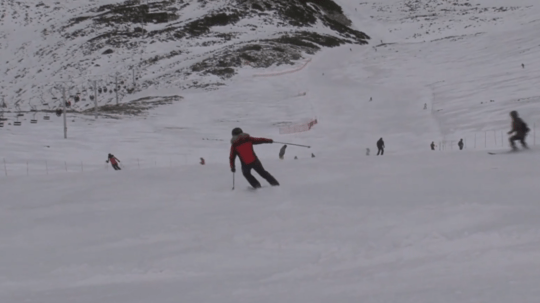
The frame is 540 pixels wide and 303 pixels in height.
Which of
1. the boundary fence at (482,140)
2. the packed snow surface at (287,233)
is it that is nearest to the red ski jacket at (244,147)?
the packed snow surface at (287,233)

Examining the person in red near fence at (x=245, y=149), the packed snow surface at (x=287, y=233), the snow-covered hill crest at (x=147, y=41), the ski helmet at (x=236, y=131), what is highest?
the snow-covered hill crest at (x=147, y=41)

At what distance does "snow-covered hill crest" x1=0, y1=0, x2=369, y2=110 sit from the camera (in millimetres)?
70812

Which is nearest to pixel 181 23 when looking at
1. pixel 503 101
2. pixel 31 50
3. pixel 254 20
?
pixel 254 20

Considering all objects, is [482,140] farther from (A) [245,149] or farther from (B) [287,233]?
(B) [287,233]

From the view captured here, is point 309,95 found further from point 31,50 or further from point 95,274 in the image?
point 31,50

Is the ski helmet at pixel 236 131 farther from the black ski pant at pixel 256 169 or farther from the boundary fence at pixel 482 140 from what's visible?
the boundary fence at pixel 482 140

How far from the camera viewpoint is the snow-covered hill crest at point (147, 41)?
70812 millimetres

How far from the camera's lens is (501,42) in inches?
2485

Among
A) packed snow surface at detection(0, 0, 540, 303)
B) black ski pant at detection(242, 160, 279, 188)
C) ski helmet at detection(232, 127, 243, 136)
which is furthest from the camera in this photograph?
black ski pant at detection(242, 160, 279, 188)

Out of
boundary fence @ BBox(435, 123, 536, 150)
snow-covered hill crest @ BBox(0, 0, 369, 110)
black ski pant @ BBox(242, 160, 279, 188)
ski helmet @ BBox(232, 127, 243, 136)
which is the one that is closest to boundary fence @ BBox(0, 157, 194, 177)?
boundary fence @ BBox(435, 123, 536, 150)

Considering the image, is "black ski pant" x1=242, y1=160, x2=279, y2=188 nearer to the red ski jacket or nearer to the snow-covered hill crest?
the red ski jacket

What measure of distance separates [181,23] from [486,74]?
211 feet

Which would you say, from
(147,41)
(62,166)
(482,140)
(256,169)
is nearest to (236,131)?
(256,169)

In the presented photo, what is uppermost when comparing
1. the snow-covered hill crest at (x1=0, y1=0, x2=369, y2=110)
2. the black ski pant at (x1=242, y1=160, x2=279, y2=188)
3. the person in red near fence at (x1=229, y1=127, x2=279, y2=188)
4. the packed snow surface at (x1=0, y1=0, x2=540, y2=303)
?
the snow-covered hill crest at (x1=0, y1=0, x2=369, y2=110)
